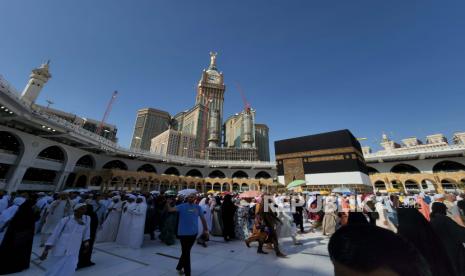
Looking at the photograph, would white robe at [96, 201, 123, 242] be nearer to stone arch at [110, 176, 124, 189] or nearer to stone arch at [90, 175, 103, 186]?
A: stone arch at [110, 176, 124, 189]

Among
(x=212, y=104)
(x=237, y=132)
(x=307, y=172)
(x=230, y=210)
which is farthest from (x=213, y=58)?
(x=230, y=210)

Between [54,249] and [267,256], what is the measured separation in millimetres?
4369

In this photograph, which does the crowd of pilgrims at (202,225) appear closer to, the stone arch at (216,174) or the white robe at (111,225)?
the white robe at (111,225)

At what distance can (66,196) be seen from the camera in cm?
600

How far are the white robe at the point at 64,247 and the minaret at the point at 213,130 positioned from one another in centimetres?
9512

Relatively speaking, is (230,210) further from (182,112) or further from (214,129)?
(182,112)

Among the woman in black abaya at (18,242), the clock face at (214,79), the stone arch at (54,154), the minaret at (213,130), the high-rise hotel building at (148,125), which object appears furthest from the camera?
the clock face at (214,79)

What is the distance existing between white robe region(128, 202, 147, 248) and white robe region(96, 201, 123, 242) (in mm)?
936

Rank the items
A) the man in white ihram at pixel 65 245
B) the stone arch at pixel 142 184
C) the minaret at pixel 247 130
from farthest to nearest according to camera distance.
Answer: the minaret at pixel 247 130 < the stone arch at pixel 142 184 < the man in white ihram at pixel 65 245

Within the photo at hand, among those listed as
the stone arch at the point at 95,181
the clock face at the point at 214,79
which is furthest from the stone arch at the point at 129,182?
the clock face at the point at 214,79

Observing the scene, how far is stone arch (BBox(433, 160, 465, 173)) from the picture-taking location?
32.4 metres

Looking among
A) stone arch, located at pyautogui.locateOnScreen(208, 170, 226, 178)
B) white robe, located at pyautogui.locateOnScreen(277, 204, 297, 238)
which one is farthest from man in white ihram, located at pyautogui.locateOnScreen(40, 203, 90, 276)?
stone arch, located at pyautogui.locateOnScreen(208, 170, 226, 178)

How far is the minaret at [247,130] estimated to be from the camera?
104500 mm

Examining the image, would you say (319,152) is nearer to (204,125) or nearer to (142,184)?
(142,184)
